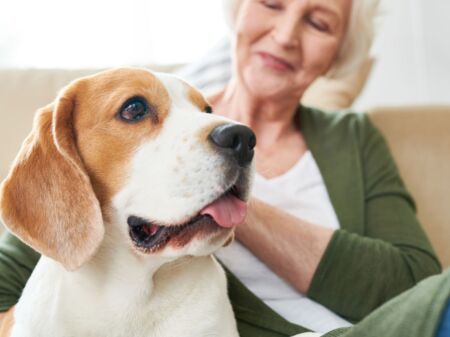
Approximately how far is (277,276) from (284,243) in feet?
0.25

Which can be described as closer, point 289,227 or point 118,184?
point 118,184

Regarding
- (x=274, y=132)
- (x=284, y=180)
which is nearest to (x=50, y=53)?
(x=274, y=132)

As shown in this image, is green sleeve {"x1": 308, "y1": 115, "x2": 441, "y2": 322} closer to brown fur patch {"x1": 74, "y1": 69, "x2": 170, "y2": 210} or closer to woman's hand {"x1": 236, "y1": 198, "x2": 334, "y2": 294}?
woman's hand {"x1": 236, "y1": 198, "x2": 334, "y2": 294}

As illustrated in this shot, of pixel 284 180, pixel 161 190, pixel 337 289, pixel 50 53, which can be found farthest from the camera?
pixel 50 53

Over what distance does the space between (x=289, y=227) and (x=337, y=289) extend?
16 cm

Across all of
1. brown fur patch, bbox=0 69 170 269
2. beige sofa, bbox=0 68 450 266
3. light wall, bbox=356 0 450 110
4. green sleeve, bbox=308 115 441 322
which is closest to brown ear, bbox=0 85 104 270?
brown fur patch, bbox=0 69 170 269

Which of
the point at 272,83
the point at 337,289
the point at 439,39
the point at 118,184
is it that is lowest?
the point at 439,39

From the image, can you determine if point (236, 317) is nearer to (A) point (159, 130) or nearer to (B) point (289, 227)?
(B) point (289, 227)

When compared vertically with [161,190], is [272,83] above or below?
below

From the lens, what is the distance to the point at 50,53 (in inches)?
96.6

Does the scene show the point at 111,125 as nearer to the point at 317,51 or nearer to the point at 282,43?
the point at 282,43

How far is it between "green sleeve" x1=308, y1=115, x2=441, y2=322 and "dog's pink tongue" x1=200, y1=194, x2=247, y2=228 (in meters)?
0.42

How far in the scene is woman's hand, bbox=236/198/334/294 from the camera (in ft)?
4.10

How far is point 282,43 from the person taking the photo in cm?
144
